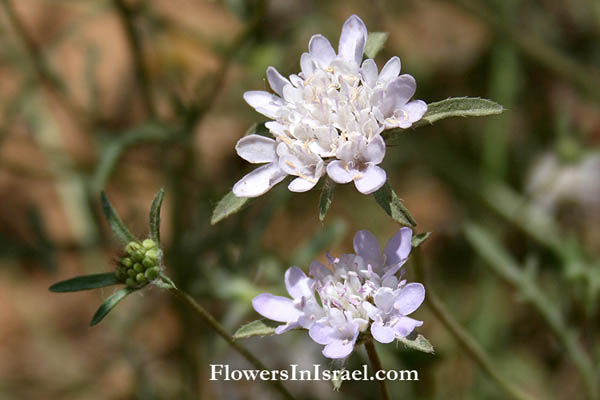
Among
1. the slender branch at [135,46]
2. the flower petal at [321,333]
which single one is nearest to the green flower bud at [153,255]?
the flower petal at [321,333]

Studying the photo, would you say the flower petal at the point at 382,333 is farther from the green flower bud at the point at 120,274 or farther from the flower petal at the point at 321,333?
the green flower bud at the point at 120,274

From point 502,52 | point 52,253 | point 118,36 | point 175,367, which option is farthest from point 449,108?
point 118,36

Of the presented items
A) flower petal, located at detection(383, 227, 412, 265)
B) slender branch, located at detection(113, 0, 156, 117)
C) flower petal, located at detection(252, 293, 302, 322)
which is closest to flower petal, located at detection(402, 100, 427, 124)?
flower petal, located at detection(383, 227, 412, 265)

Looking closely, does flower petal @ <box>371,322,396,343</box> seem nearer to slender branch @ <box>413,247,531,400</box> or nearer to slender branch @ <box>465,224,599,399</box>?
slender branch @ <box>413,247,531,400</box>

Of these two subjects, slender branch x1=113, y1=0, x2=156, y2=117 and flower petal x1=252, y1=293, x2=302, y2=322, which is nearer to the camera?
flower petal x1=252, y1=293, x2=302, y2=322

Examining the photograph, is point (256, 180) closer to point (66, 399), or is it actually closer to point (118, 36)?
point (66, 399)

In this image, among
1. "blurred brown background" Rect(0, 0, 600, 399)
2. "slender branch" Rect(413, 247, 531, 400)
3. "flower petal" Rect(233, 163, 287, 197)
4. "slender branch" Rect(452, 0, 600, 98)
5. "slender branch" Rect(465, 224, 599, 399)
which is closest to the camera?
"flower petal" Rect(233, 163, 287, 197)

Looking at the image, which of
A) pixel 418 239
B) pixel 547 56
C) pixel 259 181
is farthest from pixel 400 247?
Answer: pixel 547 56
